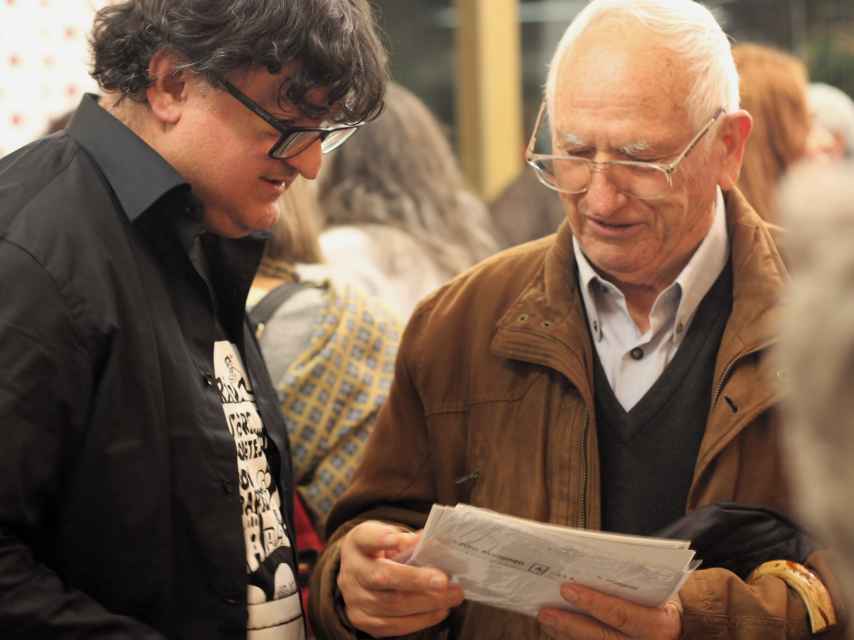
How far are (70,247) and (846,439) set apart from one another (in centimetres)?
126

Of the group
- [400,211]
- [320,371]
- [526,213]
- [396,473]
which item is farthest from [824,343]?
[526,213]

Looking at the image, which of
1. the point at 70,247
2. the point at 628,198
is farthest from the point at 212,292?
the point at 628,198

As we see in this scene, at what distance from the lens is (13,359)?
5.71 feet

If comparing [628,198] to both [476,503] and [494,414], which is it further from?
[476,503]

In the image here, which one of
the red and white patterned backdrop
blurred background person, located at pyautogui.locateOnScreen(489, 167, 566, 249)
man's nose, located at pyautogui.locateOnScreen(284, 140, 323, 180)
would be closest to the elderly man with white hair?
man's nose, located at pyautogui.locateOnScreen(284, 140, 323, 180)

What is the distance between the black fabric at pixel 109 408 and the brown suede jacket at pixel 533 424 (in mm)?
429

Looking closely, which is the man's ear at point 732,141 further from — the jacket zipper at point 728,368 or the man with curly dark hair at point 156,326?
the man with curly dark hair at point 156,326

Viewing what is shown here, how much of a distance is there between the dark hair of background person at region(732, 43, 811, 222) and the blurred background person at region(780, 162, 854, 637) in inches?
102

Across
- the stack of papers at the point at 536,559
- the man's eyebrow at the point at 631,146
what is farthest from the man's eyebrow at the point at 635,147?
the stack of papers at the point at 536,559

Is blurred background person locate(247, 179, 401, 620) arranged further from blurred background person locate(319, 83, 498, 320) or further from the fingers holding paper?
the fingers holding paper

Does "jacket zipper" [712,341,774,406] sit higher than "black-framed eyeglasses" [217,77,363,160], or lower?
lower

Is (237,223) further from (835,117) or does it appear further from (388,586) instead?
(835,117)

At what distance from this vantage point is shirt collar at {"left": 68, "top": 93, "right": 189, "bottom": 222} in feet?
6.36

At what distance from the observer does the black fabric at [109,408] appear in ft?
5.76
